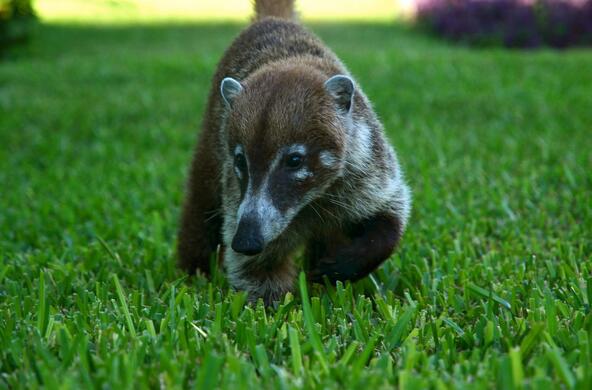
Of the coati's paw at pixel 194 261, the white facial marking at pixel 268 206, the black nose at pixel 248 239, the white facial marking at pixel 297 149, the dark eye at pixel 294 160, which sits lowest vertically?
the coati's paw at pixel 194 261

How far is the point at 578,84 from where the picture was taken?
27.7 ft

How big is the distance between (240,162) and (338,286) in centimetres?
65

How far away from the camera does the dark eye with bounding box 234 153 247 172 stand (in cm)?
328

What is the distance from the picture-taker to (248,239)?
3.03 metres

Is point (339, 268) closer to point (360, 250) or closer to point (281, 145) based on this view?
point (360, 250)

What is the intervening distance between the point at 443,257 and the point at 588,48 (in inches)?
395

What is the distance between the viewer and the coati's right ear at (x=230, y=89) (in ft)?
11.4

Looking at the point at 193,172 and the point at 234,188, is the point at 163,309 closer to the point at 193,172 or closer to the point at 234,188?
the point at 234,188

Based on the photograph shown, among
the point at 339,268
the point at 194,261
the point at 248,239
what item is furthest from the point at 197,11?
the point at 248,239

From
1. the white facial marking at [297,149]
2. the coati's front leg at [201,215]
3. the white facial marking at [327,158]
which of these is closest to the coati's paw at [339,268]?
the white facial marking at [327,158]

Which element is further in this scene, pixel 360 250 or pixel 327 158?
pixel 360 250

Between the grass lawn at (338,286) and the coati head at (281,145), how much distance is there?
1.11 ft

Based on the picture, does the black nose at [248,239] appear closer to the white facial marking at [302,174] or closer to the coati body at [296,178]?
the coati body at [296,178]

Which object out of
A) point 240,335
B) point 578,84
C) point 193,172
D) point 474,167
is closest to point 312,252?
point 193,172
